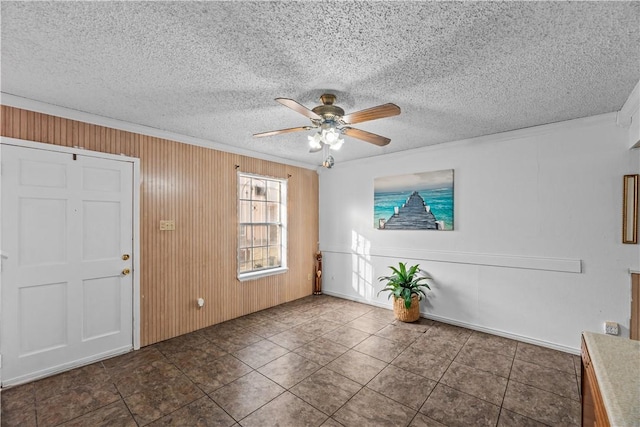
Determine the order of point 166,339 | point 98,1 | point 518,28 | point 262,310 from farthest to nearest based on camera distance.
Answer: point 262,310 → point 166,339 → point 518,28 → point 98,1

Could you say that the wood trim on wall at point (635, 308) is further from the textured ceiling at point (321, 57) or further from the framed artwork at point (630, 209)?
the textured ceiling at point (321, 57)

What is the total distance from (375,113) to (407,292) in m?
2.74

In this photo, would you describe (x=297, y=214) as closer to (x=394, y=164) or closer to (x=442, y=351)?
(x=394, y=164)

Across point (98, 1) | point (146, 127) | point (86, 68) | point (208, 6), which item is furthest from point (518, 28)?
point (146, 127)

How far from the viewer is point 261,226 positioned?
4.70 meters

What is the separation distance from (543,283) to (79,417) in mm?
4585

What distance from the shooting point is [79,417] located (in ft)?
6.75

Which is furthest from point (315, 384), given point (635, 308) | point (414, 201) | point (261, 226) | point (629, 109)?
point (629, 109)

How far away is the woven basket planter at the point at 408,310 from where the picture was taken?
3.93 metres

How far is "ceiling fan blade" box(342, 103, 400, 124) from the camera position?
6.62 feet

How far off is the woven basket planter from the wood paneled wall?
6.63ft

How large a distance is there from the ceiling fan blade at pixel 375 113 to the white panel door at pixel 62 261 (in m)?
2.57

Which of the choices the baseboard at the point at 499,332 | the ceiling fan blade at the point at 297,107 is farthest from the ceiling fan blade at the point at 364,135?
the baseboard at the point at 499,332

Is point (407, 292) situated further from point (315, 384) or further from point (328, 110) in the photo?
point (328, 110)
